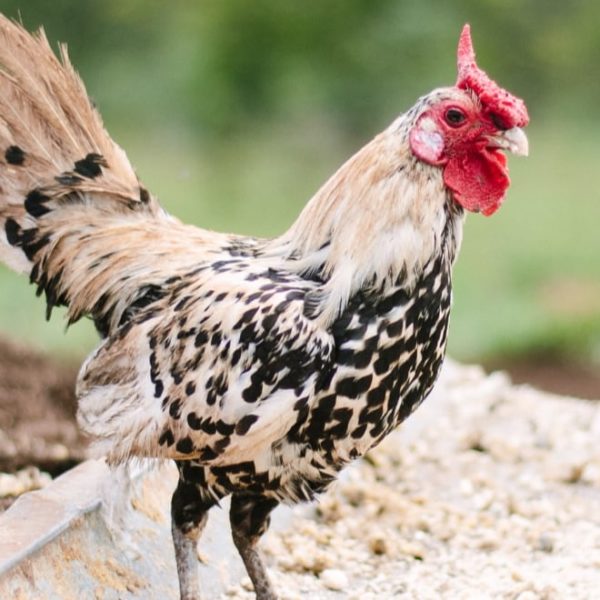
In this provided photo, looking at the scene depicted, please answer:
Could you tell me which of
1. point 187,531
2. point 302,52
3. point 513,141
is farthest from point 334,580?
point 302,52

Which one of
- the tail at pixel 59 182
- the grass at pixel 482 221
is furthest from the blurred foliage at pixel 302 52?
the tail at pixel 59 182

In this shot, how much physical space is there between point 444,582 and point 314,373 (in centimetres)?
125

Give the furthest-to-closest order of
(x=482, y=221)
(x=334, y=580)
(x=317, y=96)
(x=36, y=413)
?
(x=317, y=96) → (x=482, y=221) → (x=36, y=413) → (x=334, y=580)

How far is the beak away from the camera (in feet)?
9.37

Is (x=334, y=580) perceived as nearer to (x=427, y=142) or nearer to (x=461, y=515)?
(x=461, y=515)

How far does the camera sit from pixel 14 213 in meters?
3.38

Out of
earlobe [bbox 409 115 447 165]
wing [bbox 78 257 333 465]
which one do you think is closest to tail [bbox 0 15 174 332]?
wing [bbox 78 257 333 465]

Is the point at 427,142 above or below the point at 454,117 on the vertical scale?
below

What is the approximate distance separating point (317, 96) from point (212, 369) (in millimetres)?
6985

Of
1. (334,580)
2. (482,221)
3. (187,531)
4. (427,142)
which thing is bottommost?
(187,531)

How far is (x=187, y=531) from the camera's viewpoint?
317cm

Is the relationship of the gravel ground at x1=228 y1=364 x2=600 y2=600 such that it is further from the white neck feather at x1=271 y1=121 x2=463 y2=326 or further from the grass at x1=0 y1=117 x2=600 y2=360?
the grass at x1=0 y1=117 x2=600 y2=360

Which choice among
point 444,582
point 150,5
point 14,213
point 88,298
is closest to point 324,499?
point 444,582

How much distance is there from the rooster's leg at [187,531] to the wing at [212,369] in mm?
246
